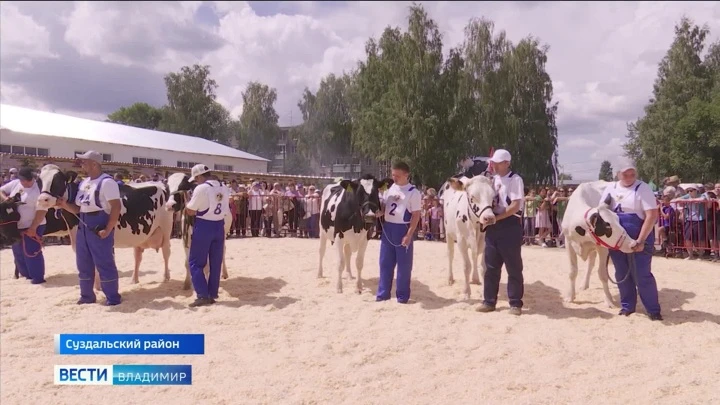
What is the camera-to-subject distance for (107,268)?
7.05m

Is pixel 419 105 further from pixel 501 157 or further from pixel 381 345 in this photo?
pixel 381 345

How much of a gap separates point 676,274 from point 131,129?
32724mm

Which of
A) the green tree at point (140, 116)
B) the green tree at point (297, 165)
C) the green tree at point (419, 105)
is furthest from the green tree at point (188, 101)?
the green tree at point (419, 105)

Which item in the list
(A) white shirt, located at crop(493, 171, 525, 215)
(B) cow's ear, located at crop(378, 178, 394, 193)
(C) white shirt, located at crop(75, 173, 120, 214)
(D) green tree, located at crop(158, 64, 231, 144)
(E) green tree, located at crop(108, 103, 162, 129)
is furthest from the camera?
(E) green tree, located at crop(108, 103, 162, 129)

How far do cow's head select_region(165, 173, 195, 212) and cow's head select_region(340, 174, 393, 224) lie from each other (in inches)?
92.2

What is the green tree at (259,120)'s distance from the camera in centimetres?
5238

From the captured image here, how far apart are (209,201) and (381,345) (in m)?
3.09

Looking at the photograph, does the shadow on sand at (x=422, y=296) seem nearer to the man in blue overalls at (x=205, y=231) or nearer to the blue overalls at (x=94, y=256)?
the man in blue overalls at (x=205, y=231)

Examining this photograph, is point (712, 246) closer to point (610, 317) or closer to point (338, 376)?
point (610, 317)

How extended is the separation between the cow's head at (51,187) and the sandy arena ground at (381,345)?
4.61 ft

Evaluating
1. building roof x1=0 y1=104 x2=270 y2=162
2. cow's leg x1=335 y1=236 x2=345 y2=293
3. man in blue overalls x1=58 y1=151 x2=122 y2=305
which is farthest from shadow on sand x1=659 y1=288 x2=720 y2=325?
building roof x1=0 y1=104 x2=270 y2=162

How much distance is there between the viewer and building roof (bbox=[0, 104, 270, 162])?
25.8 metres

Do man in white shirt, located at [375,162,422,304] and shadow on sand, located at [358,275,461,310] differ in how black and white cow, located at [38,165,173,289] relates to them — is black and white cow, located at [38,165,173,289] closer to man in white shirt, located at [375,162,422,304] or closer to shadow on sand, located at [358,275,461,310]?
shadow on sand, located at [358,275,461,310]

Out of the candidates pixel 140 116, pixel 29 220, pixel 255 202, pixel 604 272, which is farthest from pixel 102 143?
pixel 140 116
